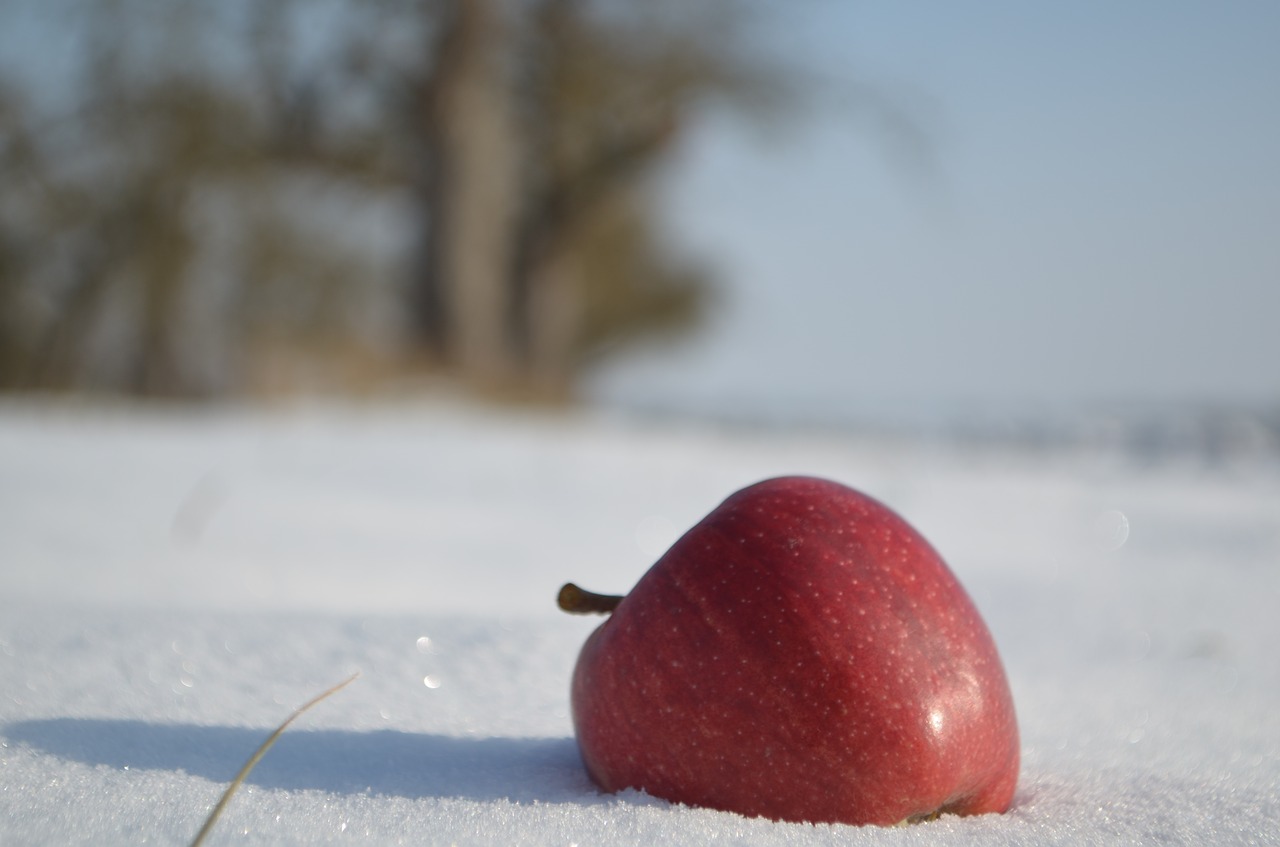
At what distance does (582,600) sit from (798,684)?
0.78 feet

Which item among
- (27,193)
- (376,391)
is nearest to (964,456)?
(376,391)

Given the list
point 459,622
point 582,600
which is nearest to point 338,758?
point 582,600

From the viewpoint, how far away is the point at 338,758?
44.1 inches

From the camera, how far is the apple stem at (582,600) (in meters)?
1.13

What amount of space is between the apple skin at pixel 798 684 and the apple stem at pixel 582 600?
43mm

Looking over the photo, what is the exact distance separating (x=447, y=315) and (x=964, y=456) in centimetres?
343

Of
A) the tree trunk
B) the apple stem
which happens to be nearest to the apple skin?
the apple stem

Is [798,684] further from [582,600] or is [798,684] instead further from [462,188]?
[462,188]

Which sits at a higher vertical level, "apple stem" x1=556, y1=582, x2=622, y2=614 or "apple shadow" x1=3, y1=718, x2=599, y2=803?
"apple stem" x1=556, y1=582, x2=622, y2=614

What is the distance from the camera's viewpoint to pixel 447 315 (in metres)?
7.74

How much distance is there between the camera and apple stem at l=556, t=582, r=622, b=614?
3.70ft

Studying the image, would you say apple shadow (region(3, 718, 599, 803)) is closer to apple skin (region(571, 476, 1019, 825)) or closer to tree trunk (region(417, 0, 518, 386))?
apple skin (region(571, 476, 1019, 825))

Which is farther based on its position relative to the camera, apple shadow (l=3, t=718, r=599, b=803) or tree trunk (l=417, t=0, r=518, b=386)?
tree trunk (l=417, t=0, r=518, b=386)

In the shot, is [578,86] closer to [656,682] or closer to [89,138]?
[89,138]
